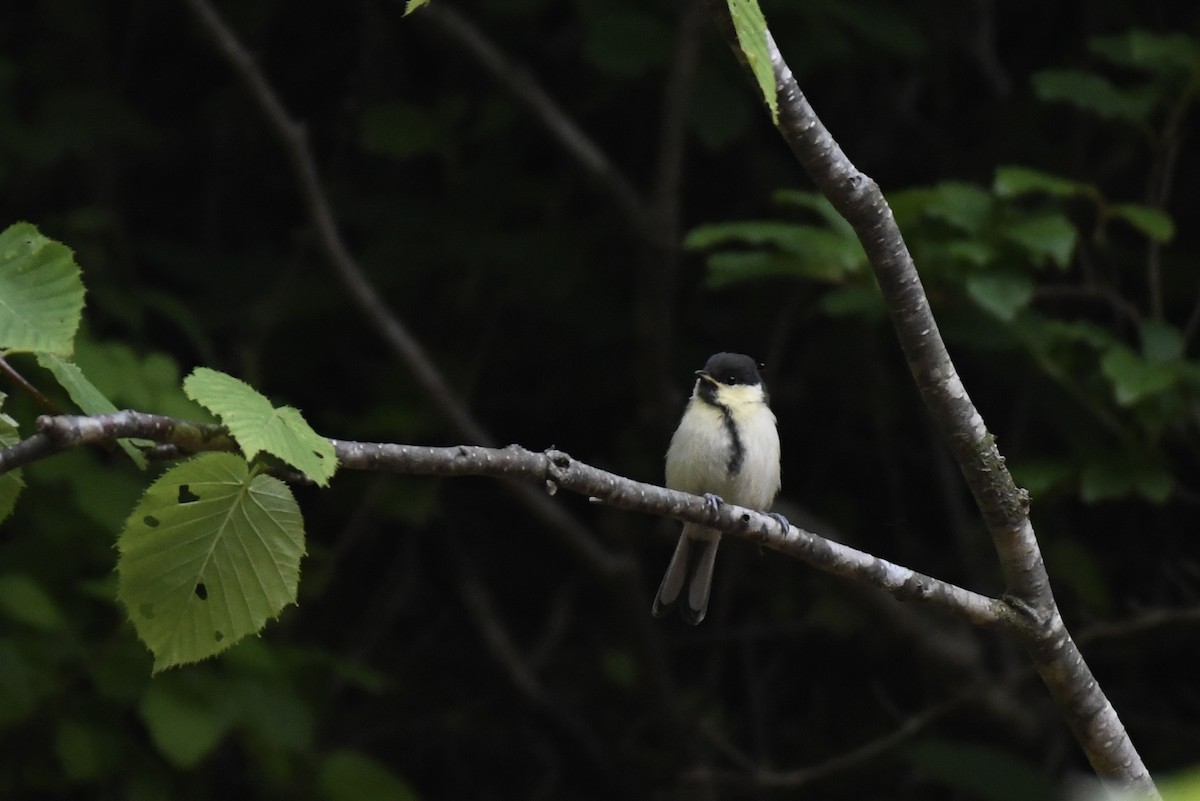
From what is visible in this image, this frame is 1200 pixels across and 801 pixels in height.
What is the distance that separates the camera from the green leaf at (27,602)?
13.6ft

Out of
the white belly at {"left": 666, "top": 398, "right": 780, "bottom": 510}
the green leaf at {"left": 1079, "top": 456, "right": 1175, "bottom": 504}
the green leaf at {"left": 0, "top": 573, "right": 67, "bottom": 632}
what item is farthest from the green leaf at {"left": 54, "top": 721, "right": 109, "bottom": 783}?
the green leaf at {"left": 1079, "top": 456, "right": 1175, "bottom": 504}

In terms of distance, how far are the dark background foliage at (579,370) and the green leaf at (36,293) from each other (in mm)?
2364

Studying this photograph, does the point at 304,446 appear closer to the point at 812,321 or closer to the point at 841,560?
Answer: the point at 841,560

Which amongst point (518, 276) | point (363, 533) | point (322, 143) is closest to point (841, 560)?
point (518, 276)

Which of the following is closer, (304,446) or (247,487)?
(304,446)

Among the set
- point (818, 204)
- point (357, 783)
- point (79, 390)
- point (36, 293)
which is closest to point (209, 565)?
point (79, 390)

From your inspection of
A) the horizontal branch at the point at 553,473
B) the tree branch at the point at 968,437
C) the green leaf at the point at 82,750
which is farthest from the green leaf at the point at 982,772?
the green leaf at the point at 82,750

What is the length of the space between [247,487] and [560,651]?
15.7 feet

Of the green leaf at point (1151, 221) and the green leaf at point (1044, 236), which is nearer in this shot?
the green leaf at point (1044, 236)

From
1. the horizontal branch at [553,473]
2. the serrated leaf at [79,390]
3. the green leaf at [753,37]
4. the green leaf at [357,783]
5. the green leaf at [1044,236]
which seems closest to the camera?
the green leaf at [753,37]

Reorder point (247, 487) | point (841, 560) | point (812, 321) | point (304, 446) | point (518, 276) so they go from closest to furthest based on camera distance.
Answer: point (304, 446)
point (247, 487)
point (841, 560)
point (518, 276)
point (812, 321)

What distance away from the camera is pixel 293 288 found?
19.3 ft

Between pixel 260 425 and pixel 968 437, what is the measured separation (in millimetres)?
1327

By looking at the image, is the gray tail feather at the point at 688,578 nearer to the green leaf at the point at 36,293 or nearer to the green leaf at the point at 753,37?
the green leaf at the point at 36,293
